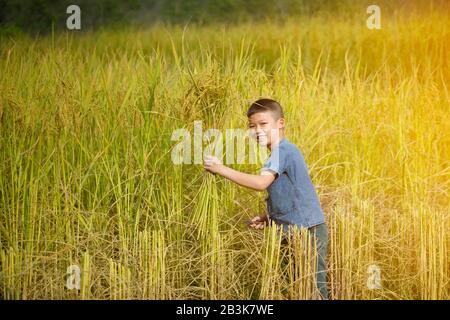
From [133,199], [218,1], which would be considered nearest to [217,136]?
[133,199]

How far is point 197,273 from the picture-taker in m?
2.88

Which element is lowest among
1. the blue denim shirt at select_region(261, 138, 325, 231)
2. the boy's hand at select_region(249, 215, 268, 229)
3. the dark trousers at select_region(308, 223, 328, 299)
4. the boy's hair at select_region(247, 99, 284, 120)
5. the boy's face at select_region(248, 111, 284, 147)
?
the dark trousers at select_region(308, 223, 328, 299)

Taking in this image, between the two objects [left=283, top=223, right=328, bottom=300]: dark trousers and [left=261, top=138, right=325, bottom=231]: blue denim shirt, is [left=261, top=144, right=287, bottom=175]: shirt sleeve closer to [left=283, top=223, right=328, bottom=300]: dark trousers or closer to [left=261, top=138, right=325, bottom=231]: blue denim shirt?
[left=261, top=138, right=325, bottom=231]: blue denim shirt

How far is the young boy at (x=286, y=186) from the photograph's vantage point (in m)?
2.71

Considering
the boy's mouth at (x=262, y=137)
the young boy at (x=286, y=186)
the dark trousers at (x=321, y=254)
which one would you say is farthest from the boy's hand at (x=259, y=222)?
the boy's mouth at (x=262, y=137)

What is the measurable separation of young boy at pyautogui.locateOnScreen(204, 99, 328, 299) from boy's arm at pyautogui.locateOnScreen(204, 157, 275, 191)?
4cm

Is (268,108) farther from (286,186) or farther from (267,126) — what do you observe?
(286,186)

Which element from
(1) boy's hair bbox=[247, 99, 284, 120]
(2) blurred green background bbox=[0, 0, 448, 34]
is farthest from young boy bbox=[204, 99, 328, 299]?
(2) blurred green background bbox=[0, 0, 448, 34]

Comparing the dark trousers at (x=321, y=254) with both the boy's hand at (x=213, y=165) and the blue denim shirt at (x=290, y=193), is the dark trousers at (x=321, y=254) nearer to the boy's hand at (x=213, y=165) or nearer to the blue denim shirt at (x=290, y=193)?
the blue denim shirt at (x=290, y=193)

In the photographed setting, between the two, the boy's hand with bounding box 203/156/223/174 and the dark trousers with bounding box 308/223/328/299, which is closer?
the boy's hand with bounding box 203/156/223/174

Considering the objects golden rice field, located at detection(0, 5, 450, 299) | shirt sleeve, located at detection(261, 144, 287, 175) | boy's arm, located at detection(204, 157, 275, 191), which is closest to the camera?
boy's arm, located at detection(204, 157, 275, 191)

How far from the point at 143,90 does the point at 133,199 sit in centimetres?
46

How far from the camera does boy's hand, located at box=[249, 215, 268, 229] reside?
276cm
